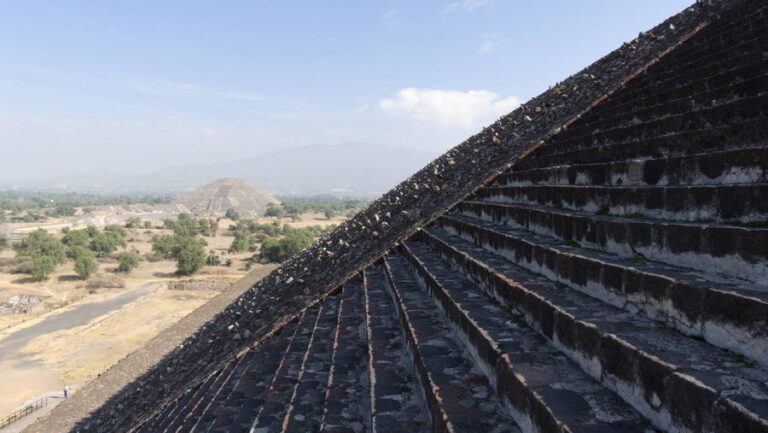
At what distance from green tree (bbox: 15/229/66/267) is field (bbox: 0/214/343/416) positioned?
1.31 m

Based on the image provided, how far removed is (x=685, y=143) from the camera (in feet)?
11.8

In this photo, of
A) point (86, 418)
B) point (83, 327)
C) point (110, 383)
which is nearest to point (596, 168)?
point (86, 418)

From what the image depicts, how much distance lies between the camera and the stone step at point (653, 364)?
1532mm

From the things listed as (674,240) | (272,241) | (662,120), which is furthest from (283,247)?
(674,240)

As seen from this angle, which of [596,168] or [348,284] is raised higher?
[596,168]

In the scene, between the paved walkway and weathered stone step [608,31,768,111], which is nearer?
weathered stone step [608,31,768,111]

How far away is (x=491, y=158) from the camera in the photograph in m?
9.27

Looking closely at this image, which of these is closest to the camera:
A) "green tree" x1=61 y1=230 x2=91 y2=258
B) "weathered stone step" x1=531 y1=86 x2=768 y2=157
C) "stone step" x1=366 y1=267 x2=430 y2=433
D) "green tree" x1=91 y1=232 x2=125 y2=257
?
"stone step" x1=366 y1=267 x2=430 y2=433

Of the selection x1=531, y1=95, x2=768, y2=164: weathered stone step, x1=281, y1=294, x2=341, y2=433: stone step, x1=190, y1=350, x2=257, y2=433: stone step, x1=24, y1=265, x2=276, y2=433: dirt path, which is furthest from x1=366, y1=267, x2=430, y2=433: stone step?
x1=24, y1=265, x2=276, y2=433: dirt path

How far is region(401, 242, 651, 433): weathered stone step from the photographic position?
190cm

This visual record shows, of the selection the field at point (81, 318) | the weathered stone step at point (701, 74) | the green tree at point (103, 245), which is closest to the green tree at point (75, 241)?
the green tree at point (103, 245)

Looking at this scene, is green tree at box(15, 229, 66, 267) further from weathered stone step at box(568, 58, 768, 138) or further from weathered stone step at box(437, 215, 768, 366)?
weathered stone step at box(437, 215, 768, 366)

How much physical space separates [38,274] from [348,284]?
1728 inches

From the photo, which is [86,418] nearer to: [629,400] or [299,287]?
[299,287]
